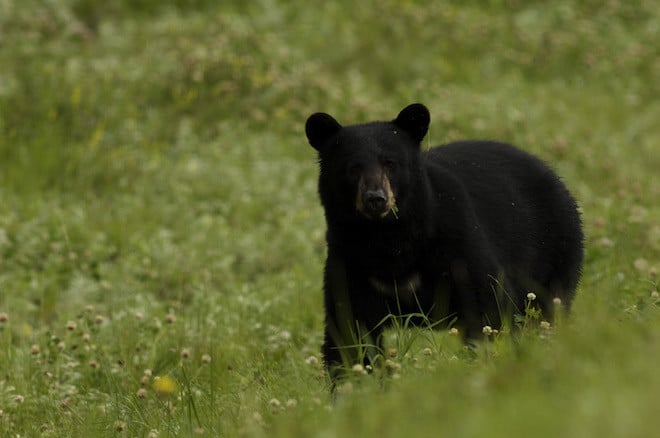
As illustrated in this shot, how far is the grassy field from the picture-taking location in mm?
3158

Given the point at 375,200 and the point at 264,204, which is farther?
the point at 264,204

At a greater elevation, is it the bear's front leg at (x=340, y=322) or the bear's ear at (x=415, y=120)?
the bear's ear at (x=415, y=120)

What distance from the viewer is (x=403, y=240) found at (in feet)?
16.5

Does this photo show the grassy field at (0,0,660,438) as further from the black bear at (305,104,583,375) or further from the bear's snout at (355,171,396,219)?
the bear's snout at (355,171,396,219)

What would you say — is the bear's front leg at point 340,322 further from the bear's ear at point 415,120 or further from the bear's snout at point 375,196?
the bear's ear at point 415,120

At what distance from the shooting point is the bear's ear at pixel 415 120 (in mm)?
5195

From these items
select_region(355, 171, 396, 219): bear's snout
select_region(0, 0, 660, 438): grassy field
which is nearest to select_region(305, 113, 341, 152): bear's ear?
select_region(355, 171, 396, 219): bear's snout

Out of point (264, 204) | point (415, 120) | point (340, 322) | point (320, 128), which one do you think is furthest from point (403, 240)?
point (264, 204)

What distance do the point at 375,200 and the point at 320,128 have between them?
2.40 ft

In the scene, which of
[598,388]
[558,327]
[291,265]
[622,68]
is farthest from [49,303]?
[622,68]

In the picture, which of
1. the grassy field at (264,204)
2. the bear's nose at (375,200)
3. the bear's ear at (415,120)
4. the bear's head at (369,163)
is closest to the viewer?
the grassy field at (264,204)

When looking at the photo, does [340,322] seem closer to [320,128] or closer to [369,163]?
[369,163]

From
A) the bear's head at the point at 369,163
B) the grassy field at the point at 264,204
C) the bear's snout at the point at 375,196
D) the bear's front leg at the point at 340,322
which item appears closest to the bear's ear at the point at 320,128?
the bear's head at the point at 369,163

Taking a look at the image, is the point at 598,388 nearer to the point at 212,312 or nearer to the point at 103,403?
the point at 103,403
